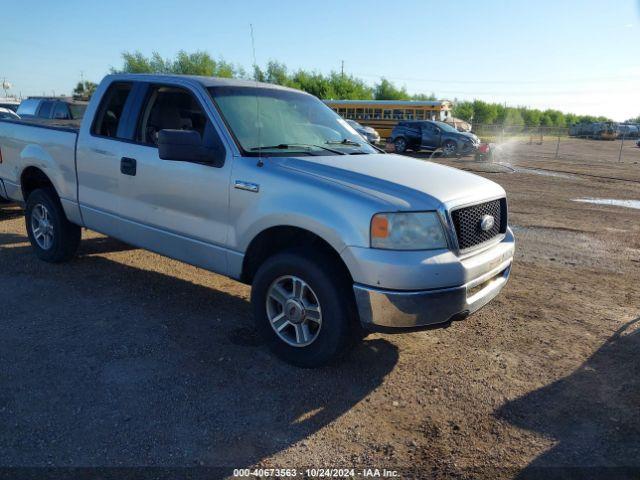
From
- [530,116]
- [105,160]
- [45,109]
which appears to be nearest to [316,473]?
Result: [105,160]

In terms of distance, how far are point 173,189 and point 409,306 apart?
7.11 ft

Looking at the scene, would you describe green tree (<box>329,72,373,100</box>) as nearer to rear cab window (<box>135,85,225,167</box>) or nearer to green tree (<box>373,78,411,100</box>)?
green tree (<box>373,78,411,100</box>)

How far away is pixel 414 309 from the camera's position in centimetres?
329

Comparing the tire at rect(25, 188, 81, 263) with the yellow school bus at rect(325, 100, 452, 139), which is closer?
the tire at rect(25, 188, 81, 263)

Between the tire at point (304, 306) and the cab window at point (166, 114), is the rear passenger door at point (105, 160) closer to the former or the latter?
the cab window at point (166, 114)

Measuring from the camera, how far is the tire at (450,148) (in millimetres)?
24156

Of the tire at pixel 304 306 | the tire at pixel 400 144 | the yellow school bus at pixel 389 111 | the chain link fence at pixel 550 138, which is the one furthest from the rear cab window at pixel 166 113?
the chain link fence at pixel 550 138

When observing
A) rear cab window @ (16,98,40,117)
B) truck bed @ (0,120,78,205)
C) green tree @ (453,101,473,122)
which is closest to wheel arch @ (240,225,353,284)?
truck bed @ (0,120,78,205)

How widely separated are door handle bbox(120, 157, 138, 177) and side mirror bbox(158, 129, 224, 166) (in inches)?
33.7

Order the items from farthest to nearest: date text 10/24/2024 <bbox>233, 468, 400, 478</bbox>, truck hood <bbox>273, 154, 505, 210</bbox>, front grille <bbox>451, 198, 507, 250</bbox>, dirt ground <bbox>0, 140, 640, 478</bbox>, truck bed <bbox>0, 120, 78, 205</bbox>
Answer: truck bed <bbox>0, 120, 78, 205</bbox> < front grille <bbox>451, 198, 507, 250</bbox> < truck hood <bbox>273, 154, 505, 210</bbox> < dirt ground <bbox>0, 140, 640, 478</bbox> < date text 10/24/2024 <bbox>233, 468, 400, 478</bbox>

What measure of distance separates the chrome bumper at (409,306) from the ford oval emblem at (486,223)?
1.56 ft

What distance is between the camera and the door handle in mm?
4633

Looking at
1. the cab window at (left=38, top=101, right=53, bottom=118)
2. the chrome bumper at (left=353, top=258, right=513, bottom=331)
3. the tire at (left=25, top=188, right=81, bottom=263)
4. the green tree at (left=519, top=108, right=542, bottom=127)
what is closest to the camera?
the chrome bumper at (left=353, top=258, right=513, bottom=331)

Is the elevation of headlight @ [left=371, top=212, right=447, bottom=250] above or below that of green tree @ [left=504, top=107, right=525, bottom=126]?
below
